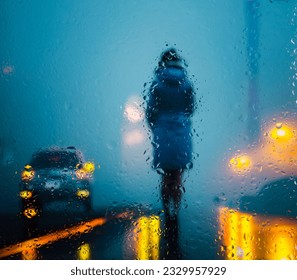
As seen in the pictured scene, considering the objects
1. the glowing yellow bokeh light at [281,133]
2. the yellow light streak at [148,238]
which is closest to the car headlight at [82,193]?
the yellow light streak at [148,238]

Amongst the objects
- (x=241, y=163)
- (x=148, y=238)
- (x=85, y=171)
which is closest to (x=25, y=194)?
(x=85, y=171)

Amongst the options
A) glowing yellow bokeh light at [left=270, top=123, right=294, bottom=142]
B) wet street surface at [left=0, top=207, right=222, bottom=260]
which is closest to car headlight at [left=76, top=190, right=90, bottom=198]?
wet street surface at [left=0, top=207, right=222, bottom=260]

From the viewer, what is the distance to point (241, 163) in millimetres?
1672

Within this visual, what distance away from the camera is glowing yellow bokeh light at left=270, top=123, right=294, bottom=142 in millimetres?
1710

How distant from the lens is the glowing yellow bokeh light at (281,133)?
5.61 ft

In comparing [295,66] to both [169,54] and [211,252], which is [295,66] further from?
[211,252]

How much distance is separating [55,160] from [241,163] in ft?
4.01

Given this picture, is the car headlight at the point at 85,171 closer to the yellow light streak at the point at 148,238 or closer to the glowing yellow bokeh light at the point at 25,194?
the glowing yellow bokeh light at the point at 25,194

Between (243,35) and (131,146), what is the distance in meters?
1.07

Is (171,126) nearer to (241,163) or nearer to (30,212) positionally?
(241,163)

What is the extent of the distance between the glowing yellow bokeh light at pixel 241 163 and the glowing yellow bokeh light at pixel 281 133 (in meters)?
0.26

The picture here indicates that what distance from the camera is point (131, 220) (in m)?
1.66

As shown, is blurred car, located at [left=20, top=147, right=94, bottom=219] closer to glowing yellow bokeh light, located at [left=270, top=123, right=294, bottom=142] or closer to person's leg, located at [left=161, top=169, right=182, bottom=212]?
person's leg, located at [left=161, top=169, right=182, bottom=212]

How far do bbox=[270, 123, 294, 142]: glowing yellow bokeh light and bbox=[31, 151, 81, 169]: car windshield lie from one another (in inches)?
52.3
